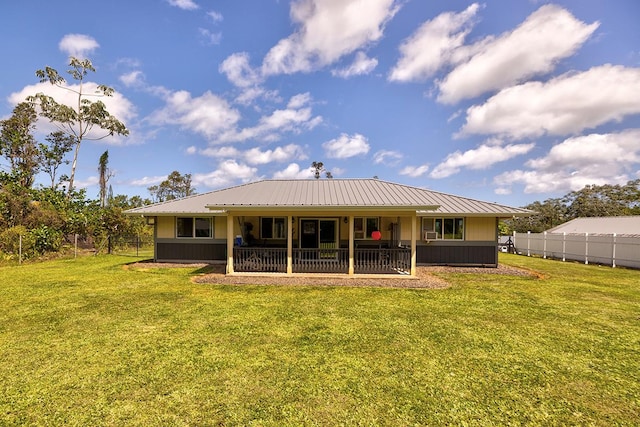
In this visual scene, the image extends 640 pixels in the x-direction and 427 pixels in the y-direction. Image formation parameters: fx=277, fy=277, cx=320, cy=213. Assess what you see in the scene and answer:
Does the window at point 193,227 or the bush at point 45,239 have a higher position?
the window at point 193,227

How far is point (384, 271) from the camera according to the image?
10695 mm

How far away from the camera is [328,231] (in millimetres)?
13305

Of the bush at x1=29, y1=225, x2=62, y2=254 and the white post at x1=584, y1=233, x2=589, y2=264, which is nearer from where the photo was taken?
the white post at x1=584, y1=233, x2=589, y2=264

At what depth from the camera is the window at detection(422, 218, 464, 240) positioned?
1303cm

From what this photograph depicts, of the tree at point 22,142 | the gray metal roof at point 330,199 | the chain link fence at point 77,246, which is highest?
the tree at point 22,142

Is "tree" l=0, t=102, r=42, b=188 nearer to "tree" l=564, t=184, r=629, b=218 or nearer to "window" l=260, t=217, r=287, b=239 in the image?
"window" l=260, t=217, r=287, b=239

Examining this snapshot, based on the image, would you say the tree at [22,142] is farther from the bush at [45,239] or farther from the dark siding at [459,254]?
the dark siding at [459,254]

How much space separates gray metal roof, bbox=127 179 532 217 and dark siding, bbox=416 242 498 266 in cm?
169

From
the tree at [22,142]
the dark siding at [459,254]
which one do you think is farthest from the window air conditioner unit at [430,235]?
the tree at [22,142]

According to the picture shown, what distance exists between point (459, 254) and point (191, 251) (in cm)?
1287

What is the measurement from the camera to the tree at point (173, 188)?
53.3m

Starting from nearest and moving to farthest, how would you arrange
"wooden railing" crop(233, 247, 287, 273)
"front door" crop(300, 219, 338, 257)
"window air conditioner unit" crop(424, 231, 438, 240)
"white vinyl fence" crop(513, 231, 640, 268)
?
"wooden railing" crop(233, 247, 287, 273), "window air conditioner unit" crop(424, 231, 438, 240), "front door" crop(300, 219, 338, 257), "white vinyl fence" crop(513, 231, 640, 268)

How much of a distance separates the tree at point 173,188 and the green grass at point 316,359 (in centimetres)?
5025

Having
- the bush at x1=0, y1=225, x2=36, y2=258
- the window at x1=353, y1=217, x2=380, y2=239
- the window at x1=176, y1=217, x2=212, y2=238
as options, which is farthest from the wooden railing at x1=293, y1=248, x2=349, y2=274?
the bush at x1=0, y1=225, x2=36, y2=258
